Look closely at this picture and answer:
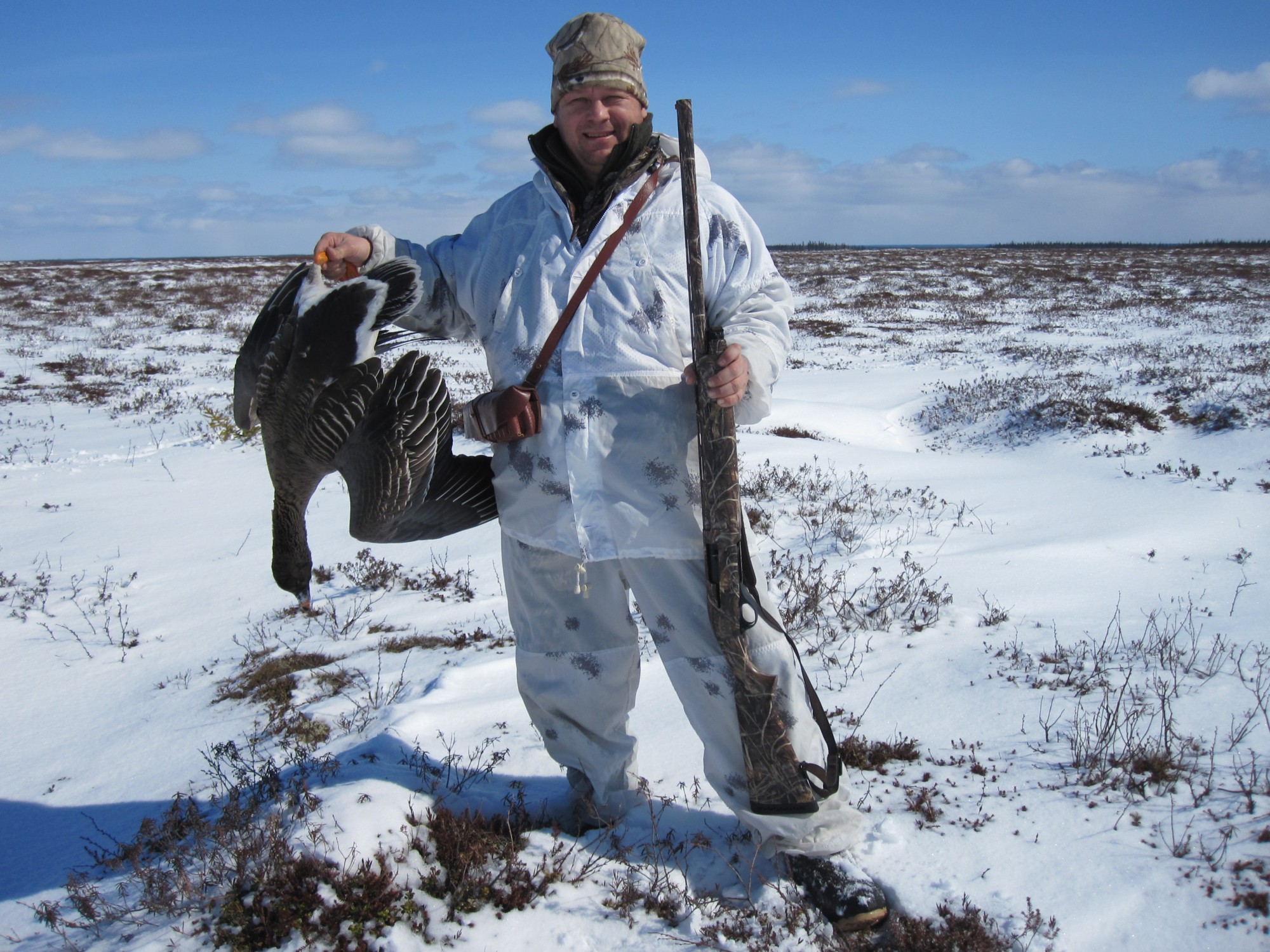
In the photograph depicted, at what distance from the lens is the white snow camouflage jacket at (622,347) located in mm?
2072

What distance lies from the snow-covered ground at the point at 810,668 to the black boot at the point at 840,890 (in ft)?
0.28

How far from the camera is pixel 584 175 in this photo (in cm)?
219

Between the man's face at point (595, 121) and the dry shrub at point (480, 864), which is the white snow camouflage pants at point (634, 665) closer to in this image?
the dry shrub at point (480, 864)

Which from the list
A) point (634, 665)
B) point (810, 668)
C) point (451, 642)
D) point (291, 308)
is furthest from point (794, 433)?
point (291, 308)

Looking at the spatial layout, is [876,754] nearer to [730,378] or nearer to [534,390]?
[730,378]

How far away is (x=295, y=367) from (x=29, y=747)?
2.78 meters

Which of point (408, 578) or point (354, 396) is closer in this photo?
point (354, 396)

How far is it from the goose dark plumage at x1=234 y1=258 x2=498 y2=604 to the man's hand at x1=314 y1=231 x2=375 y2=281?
7cm

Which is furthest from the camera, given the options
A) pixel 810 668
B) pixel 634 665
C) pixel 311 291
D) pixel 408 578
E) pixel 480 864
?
pixel 408 578

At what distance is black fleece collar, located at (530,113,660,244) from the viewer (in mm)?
2094

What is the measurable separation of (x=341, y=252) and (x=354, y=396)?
1.43ft

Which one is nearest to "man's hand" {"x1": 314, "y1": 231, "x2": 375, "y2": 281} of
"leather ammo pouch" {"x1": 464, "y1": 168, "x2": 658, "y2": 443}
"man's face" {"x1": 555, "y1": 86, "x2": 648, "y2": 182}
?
"leather ammo pouch" {"x1": 464, "y1": 168, "x2": 658, "y2": 443}

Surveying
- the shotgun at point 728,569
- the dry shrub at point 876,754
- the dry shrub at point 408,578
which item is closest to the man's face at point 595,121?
the shotgun at point 728,569

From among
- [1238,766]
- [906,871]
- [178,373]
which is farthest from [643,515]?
[178,373]
